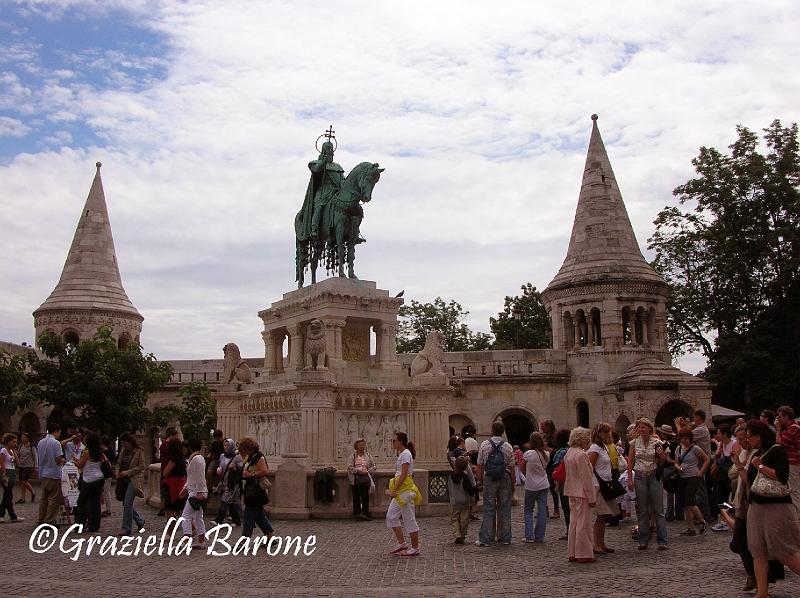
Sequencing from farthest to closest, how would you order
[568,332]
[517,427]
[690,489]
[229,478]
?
[517,427] → [568,332] → [229,478] → [690,489]

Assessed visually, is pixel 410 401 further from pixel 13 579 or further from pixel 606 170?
pixel 606 170

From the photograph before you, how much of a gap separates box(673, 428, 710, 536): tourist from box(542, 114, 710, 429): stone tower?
54.0 ft

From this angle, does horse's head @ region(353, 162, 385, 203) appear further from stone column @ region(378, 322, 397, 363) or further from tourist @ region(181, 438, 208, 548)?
tourist @ region(181, 438, 208, 548)

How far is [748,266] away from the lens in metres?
33.4

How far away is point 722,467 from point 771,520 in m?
6.17

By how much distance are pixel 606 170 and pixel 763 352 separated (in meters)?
9.13

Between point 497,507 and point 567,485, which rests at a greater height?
point 567,485

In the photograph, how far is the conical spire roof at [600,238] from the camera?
30938 millimetres

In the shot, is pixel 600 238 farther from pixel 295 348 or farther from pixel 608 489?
pixel 608 489

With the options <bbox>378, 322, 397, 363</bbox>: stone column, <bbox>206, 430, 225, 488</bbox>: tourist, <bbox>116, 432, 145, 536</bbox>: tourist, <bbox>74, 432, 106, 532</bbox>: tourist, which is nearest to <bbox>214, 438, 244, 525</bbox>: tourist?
<bbox>206, 430, 225, 488</bbox>: tourist

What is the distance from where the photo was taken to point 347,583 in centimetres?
884

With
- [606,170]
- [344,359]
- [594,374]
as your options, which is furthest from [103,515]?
[606,170]

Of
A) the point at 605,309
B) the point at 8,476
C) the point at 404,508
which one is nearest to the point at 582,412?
the point at 605,309

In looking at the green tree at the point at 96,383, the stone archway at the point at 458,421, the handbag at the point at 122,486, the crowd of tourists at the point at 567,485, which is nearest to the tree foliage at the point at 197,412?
the green tree at the point at 96,383
